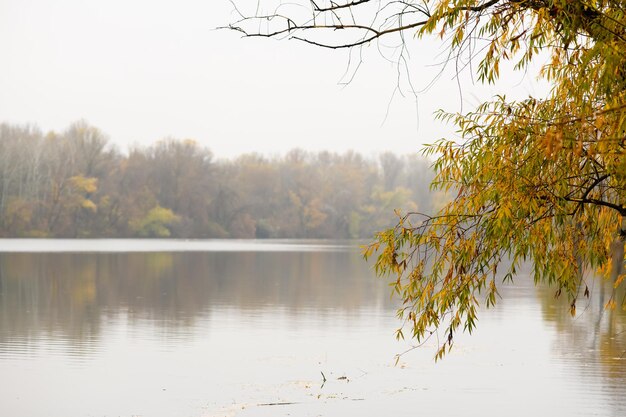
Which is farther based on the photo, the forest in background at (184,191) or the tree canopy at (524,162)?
the forest in background at (184,191)

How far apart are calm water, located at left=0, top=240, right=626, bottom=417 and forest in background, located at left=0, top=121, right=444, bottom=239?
155 ft

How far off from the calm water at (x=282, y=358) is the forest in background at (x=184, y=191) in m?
47.3

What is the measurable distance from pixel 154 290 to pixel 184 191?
53.5 meters

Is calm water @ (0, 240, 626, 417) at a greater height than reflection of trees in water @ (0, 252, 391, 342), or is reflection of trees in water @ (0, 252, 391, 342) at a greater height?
reflection of trees in water @ (0, 252, 391, 342)

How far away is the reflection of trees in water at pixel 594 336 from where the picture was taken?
1110 cm

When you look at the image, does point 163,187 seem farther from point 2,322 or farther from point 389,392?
point 389,392

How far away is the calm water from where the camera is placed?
30.4 feet

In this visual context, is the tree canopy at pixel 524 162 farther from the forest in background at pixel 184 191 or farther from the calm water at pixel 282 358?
the forest in background at pixel 184 191

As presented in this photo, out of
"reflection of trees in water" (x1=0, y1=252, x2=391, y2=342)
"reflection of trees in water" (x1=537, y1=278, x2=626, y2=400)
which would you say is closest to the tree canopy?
"reflection of trees in water" (x1=537, y1=278, x2=626, y2=400)

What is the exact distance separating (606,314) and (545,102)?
40.1ft

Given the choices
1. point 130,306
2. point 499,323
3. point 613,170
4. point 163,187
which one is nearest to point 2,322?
point 130,306

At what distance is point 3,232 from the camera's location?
220ft

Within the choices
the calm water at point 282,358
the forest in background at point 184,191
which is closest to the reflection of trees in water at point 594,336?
the calm water at point 282,358

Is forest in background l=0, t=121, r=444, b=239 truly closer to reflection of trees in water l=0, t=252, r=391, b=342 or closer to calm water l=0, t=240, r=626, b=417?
reflection of trees in water l=0, t=252, r=391, b=342
